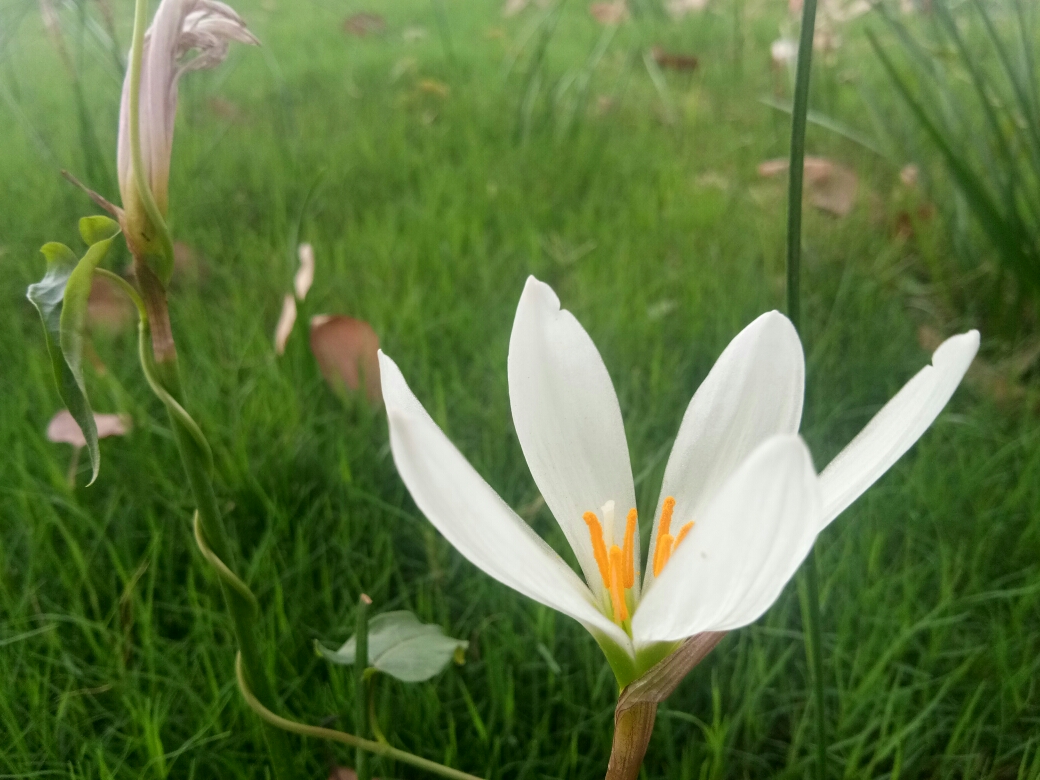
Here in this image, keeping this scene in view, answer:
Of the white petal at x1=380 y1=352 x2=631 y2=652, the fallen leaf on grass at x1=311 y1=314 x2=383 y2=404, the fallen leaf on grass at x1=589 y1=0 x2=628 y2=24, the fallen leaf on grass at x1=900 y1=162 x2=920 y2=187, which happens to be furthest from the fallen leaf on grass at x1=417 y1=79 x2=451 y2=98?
the white petal at x1=380 y1=352 x2=631 y2=652

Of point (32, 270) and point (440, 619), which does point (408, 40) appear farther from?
point (440, 619)

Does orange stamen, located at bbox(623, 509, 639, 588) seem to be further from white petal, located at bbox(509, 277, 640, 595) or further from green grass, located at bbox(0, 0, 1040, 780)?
green grass, located at bbox(0, 0, 1040, 780)

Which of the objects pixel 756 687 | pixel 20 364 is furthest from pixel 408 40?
Result: pixel 756 687

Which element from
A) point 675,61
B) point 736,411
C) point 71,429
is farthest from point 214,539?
point 675,61

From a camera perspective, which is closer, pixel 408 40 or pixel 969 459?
pixel 969 459

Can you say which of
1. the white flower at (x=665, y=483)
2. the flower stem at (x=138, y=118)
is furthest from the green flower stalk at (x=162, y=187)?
the white flower at (x=665, y=483)
